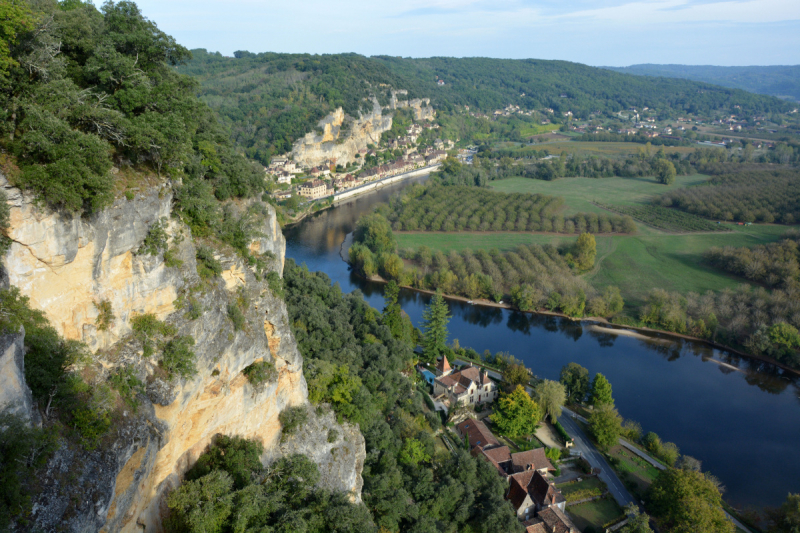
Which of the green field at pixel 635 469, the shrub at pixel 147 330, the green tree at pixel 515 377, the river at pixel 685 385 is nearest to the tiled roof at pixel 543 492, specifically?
the green field at pixel 635 469

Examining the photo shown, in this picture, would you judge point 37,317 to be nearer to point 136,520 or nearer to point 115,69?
point 136,520

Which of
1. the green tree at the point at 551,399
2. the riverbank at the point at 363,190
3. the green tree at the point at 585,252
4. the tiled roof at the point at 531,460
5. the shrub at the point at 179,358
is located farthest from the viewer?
the riverbank at the point at 363,190

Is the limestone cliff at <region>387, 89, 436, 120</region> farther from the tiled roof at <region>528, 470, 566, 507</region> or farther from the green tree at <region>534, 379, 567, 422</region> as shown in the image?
the tiled roof at <region>528, 470, 566, 507</region>

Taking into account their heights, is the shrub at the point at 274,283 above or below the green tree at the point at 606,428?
above

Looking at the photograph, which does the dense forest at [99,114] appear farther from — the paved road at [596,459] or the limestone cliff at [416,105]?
the limestone cliff at [416,105]

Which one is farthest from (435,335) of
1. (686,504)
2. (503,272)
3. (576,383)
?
(686,504)

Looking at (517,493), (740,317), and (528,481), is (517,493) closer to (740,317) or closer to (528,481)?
(528,481)

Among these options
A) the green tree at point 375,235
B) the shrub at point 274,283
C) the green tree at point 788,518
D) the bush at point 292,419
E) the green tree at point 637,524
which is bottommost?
the green tree at point 788,518

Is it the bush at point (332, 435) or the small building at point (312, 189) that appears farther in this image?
the small building at point (312, 189)
